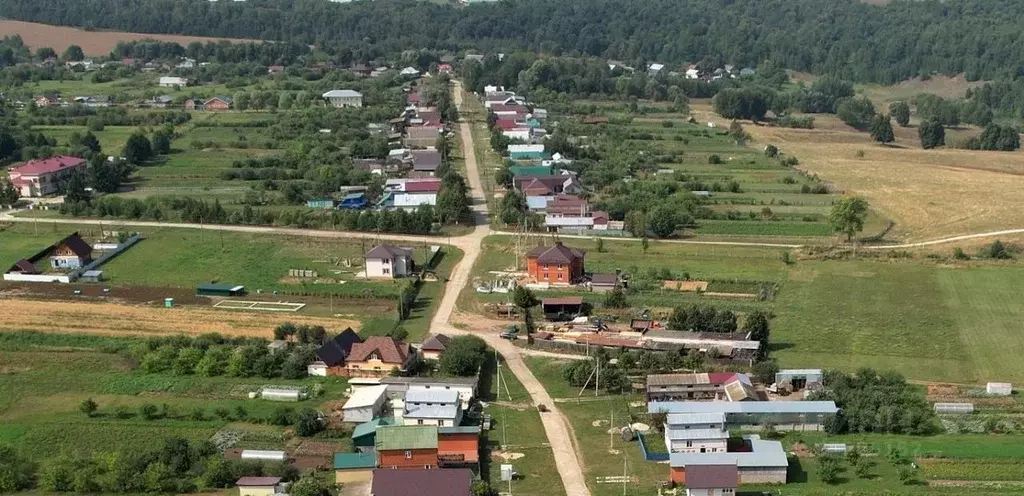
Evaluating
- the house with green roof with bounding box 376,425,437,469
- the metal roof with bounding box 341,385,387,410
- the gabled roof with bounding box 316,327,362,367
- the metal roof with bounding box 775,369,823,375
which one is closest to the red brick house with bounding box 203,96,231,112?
the gabled roof with bounding box 316,327,362,367

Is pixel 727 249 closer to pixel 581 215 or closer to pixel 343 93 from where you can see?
pixel 581 215

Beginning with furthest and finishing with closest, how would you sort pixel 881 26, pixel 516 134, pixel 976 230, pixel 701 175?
pixel 881 26
pixel 516 134
pixel 701 175
pixel 976 230

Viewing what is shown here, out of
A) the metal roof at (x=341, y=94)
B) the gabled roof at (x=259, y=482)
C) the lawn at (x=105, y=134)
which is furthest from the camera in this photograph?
the metal roof at (x=341, y=94)

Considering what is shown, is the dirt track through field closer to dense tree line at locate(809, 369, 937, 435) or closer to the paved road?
the paved road

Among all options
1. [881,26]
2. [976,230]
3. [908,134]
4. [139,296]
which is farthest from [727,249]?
[881,26]

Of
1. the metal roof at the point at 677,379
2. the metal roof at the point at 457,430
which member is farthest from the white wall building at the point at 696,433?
the metal roof at the point at 457,430

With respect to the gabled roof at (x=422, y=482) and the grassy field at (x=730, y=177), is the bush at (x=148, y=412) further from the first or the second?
the grassy field at (x=730, y=177)
